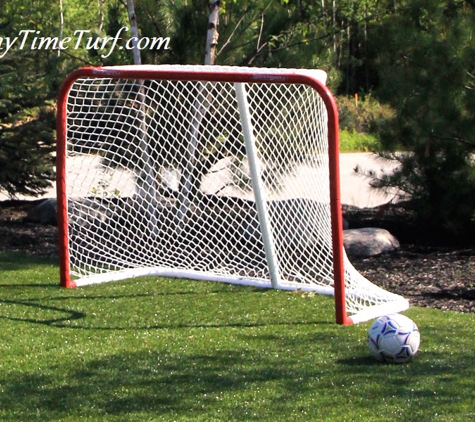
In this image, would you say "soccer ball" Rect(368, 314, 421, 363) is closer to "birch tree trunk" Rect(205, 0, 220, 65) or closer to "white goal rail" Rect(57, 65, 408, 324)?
"white goal rail" Rect(57, 65, 408, 324)

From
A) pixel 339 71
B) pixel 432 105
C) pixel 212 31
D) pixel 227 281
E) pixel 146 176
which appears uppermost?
pixel 212 31

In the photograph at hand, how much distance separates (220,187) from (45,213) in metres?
3.44

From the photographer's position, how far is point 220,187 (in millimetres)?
9062

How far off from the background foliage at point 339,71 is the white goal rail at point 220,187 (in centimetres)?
143

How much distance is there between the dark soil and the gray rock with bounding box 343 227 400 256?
120mm

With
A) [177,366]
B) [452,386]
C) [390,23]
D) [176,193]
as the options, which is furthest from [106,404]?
[390,23]

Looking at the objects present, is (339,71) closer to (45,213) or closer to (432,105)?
(432,105)

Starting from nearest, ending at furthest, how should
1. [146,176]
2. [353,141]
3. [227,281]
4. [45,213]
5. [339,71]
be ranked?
[227,281]
[146,176]
[339,71]
[45,213]
[353,141]

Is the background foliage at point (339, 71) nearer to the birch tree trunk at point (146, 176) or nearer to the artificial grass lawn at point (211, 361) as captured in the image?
the birch tree trunk at point (146, 176)

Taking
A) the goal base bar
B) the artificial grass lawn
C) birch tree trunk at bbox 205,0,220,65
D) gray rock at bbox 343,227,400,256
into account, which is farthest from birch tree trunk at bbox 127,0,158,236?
gray rock at bbox 343,227,400,256

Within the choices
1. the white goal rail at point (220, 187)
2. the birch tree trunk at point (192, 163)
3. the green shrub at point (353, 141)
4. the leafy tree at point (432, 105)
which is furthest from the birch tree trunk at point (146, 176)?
the green shrub at point (353, 141)

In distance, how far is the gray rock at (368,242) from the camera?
930cm

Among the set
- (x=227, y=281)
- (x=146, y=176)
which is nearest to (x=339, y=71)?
(x=146, y=176)

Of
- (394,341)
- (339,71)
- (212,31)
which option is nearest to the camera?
(394,341)
